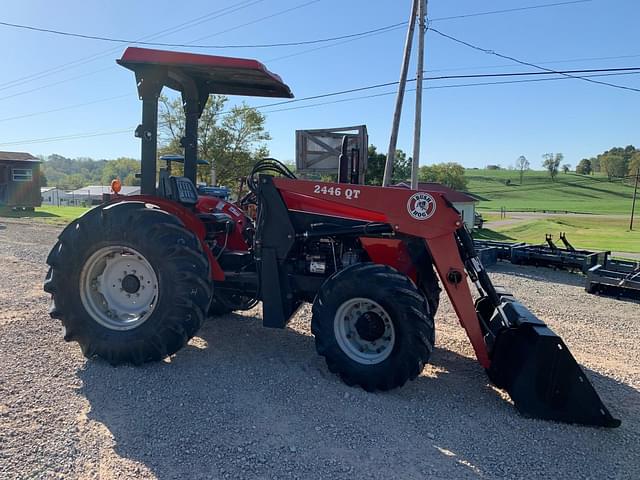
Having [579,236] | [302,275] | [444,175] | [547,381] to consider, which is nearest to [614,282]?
[547,381]

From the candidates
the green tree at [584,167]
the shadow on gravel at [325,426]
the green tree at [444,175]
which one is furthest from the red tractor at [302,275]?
the green tree at [584,167]

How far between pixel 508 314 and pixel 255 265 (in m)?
2.36

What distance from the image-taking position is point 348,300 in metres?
3.92

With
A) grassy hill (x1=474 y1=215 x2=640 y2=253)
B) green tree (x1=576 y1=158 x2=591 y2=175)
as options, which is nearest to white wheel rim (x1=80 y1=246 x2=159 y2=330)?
grassy hill (x1=474 y1=215 x2=640 y2=253)

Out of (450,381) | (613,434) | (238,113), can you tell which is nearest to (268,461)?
(450,381)

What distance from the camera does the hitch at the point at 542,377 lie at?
340 cm

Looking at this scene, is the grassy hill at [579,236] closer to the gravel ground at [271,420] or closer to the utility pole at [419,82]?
the utility pole at [419,82]

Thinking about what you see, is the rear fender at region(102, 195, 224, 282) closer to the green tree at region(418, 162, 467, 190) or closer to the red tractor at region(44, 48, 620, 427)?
the red tractor at region(44, 48, 620, 427)

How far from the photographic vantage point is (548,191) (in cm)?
9900

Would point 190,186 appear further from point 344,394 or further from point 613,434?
point 613,434

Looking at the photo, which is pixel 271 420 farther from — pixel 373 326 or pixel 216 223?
pixel 216 223

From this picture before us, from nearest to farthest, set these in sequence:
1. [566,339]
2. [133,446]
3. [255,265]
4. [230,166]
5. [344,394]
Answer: [133,446], [344,394], [255,265], [566,339], [230,166]

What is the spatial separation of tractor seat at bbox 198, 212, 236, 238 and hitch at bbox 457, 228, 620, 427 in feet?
9.43

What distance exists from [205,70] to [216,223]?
1.50 metres
